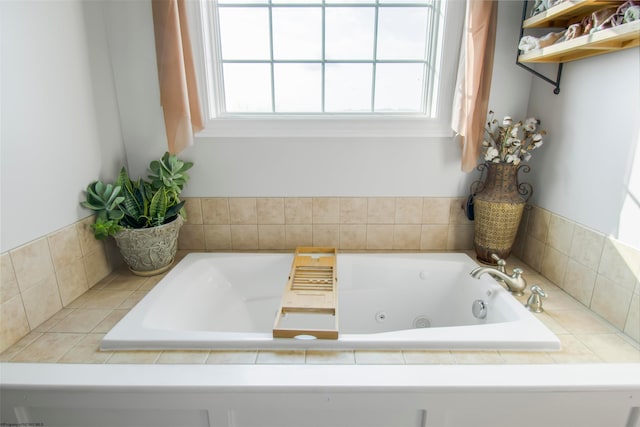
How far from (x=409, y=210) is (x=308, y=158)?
1.99ft

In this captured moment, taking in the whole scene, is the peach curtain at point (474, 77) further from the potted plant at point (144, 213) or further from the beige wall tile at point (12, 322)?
the beige wall tile at point (12, 322)

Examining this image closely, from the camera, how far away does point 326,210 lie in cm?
175

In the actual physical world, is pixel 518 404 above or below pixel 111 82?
below

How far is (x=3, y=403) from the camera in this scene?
0.92 meters

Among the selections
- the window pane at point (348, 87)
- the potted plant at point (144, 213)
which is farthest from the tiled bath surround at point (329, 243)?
the window pane at point (348, 87)

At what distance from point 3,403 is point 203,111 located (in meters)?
1.30

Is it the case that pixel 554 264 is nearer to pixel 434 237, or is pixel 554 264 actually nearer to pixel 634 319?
pixel 634 319

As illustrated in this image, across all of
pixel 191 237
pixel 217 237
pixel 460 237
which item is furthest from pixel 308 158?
pixel 460 237

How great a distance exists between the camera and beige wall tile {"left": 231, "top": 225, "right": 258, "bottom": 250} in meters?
1.78

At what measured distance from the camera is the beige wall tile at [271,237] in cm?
178

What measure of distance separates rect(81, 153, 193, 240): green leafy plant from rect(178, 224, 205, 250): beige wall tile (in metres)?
0.18

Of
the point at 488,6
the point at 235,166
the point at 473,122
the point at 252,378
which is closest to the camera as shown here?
the point at 252,378

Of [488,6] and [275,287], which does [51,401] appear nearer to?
[275,287]

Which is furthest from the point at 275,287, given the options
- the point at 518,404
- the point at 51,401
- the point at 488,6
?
the point at 488,6
